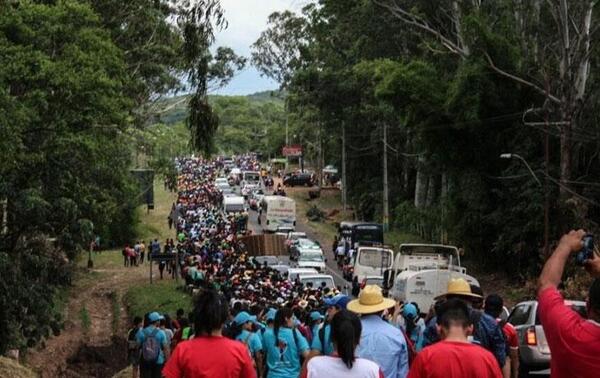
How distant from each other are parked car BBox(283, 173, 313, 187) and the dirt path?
4982 centimetres

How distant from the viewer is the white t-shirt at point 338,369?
5348 mm

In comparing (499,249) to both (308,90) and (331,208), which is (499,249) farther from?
(331,208)

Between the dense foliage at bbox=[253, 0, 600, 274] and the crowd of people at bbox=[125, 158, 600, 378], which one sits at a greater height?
the dense foliage at bbox=[253, 0, 600, 274]

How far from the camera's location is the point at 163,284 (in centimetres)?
3666

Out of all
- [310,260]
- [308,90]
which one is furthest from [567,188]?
[308,90]

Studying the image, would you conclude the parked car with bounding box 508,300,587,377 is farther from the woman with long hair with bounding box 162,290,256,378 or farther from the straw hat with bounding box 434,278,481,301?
the woman with long hair with bounding box 162,290,256,378

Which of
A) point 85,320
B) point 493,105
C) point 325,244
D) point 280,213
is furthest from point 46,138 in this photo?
point 280,213

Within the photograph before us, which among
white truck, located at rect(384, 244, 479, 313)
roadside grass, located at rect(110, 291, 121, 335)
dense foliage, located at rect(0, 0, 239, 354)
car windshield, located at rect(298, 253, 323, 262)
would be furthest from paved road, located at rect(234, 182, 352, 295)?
dense foliage, located at rect(0, 0, 239, 354)

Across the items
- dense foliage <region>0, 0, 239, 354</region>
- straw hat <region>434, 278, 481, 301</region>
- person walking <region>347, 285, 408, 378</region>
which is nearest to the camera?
person walking <region>347, 285, 408, 378</region>

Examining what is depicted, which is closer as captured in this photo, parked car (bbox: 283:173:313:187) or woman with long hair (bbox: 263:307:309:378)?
woman with long hair (bbox: 263:307:309:378)

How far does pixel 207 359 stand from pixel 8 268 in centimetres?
1661

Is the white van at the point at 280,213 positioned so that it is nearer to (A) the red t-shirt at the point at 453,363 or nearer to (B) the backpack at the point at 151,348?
(B) the backpack at the point at 151,348

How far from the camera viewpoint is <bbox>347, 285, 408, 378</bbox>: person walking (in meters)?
6.79

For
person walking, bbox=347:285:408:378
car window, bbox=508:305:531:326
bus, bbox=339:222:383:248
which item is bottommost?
bus, bbox=339:222:383:248
